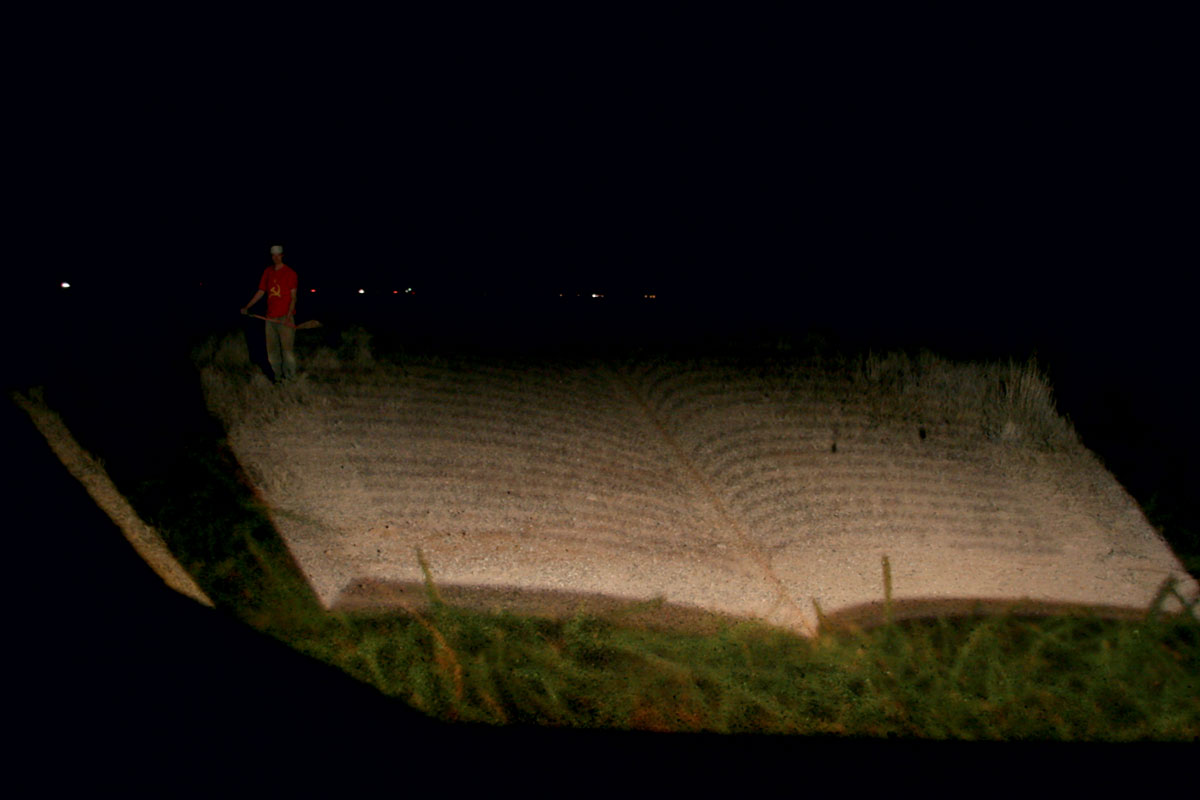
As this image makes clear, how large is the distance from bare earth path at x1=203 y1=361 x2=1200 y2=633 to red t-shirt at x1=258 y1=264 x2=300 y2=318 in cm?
55

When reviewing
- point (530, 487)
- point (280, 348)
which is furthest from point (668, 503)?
point (280, 348)

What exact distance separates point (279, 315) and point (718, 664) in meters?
3.98

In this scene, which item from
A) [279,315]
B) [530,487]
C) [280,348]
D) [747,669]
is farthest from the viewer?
[280,348]

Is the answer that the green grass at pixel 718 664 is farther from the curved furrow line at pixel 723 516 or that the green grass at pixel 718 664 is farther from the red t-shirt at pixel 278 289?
the red t-shirt at pixel 278 289

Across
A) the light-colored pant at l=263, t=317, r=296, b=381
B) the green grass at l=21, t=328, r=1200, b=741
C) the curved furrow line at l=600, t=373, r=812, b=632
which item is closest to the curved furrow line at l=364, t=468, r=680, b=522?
the curved furrow line at l=600, t=373, r=812, b=632

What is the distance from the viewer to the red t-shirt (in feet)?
20.2

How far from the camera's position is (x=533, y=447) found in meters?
5.55

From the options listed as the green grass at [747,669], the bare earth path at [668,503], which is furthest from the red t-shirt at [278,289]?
the green grass at [747,669]

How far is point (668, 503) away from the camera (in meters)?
5.20

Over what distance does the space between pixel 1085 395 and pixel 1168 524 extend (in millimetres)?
1813

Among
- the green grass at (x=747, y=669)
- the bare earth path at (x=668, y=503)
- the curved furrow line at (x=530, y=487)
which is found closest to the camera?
the green grass at (x=747, y=669)

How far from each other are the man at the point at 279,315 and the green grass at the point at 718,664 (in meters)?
1.92

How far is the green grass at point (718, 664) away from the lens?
131 inches

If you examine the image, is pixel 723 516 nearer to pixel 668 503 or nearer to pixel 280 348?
pixel 668 503
